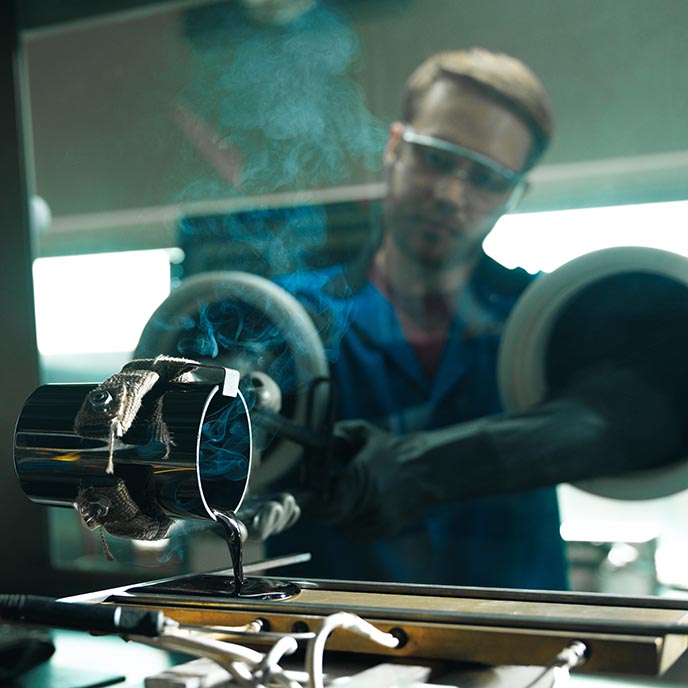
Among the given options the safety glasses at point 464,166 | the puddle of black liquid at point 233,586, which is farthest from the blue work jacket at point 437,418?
the puddle of black liquid at point 233,586

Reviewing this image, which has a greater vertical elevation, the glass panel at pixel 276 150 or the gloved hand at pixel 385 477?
the glass panel at pixel 276 150

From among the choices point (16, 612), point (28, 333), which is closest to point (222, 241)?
point (28, 333)

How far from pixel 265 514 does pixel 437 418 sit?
37 cm

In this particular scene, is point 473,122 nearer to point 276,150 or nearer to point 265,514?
point 276,150

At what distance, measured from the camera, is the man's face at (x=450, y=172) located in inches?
62.0

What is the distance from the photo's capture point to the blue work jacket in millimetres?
1568

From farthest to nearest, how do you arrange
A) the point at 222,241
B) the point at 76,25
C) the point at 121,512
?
1. the point at 76,25
2. the point at 222,241
3. the point at 121,512

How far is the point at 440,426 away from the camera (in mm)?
1632

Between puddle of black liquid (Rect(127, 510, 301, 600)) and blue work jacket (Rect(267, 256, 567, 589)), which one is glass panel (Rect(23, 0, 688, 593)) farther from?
puddle of black liquid (Rect(127, 510, 301, 600))

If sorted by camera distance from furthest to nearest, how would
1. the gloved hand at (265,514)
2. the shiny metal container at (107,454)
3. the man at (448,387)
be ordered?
the man at (448,387)
the gloved hand at (265,514)
the shiny metal container at (107,454)

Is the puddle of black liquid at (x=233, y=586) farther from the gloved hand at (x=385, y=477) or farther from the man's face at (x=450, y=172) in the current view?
the man's face at (x=450, y=172)

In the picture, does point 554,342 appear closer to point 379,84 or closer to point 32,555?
point 379,84

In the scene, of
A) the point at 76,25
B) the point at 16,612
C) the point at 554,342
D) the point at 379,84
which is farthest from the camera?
the point at 76,25

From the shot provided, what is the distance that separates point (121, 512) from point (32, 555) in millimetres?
1190
